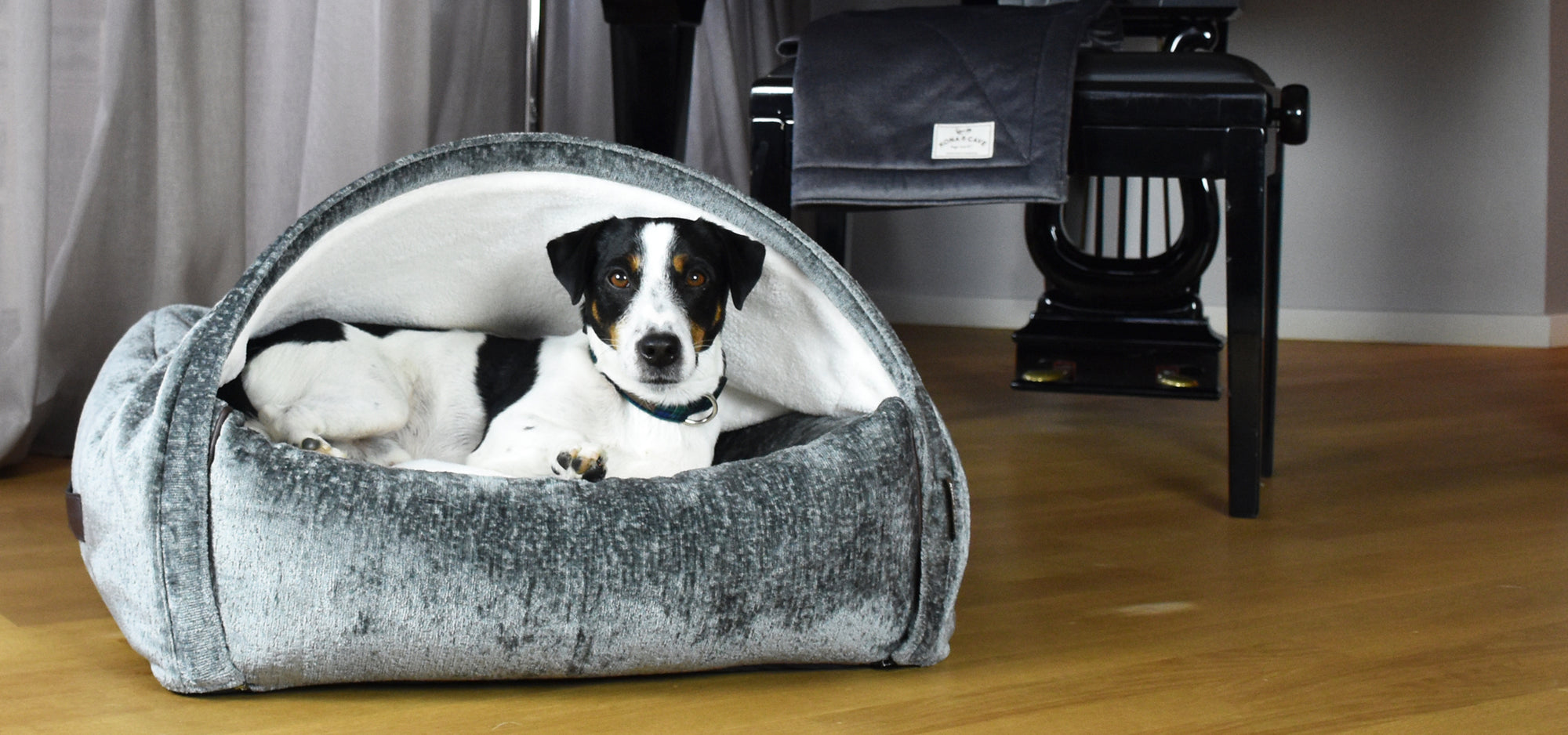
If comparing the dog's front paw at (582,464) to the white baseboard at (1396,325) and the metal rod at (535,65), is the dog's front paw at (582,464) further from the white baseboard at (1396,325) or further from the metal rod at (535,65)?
the white baseboard at (1396,325)

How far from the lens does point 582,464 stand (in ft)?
4.84

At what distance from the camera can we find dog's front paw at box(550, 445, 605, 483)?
1.47 meters

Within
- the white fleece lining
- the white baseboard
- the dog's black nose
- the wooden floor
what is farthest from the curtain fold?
the white baseboard

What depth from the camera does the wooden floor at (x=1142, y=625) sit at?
1125mm

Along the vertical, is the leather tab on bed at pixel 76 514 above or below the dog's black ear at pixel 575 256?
below

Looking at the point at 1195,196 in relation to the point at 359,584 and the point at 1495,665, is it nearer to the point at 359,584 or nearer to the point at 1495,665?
the point at 1495,665

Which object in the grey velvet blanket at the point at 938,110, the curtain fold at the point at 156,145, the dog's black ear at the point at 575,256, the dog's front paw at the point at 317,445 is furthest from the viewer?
the curtain fold at the point at 156,145

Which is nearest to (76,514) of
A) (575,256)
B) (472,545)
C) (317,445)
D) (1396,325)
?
(317,445)

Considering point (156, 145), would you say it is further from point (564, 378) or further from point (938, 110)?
point (938, 110)

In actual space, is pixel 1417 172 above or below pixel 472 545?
above

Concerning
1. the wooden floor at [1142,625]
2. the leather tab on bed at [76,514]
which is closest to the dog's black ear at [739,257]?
the wooden floor at [1142,625]

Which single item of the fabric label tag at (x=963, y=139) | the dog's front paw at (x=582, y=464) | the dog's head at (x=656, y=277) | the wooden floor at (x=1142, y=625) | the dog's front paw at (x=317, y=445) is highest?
the fabric label tag at (x=963, y=139)

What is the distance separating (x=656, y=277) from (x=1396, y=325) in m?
3.51

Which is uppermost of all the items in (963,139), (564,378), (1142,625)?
(963,139)
